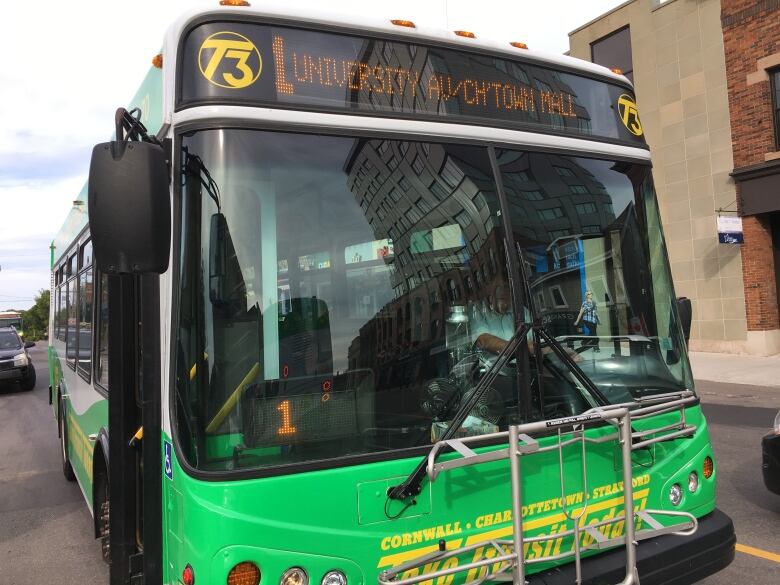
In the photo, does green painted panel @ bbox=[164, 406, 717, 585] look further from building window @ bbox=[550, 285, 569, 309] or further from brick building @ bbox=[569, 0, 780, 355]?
brick building @ bbox=[569, 0, 780, 355]

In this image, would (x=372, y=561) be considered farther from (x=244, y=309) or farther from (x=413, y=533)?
(x=244, y=309)

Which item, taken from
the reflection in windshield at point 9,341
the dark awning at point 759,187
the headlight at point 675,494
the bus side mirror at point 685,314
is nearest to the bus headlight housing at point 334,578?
the headlight at point 675,494

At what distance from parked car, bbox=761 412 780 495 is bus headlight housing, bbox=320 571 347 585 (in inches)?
164

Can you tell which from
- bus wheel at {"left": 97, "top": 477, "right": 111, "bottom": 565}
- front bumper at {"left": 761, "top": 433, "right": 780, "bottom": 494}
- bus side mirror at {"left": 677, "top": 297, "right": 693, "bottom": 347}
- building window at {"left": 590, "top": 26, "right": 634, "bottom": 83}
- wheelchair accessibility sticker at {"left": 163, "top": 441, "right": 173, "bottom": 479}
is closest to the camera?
wheelchair accessibility sticker at {"left": 163, "top": 441, "right": 173, "bottom": 479}

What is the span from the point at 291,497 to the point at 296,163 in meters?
1.27

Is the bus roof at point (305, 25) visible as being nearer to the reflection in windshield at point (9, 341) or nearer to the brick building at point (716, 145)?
the brick building at point (716, 145)

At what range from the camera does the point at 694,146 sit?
17.5 meters

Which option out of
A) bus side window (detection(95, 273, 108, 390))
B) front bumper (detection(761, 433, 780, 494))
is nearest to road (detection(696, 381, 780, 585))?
front bumper (detection(761, 433, 780, 494))

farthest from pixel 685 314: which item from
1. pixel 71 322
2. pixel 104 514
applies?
pixel 71 322

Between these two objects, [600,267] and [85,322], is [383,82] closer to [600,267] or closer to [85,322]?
[600,267]

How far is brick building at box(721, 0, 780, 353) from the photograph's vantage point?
15.8 metres

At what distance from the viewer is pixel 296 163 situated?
2.44 m

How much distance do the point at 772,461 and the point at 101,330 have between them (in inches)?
204

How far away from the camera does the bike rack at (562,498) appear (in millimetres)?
2238
